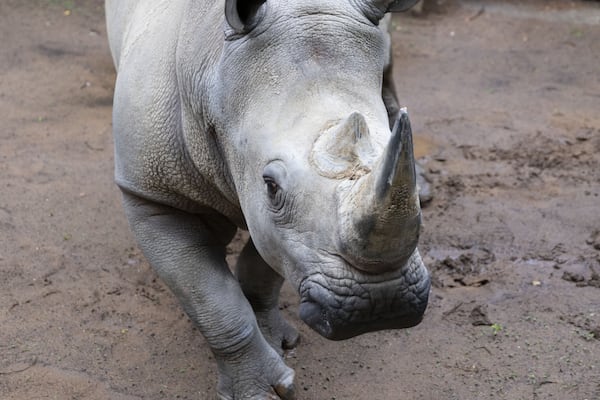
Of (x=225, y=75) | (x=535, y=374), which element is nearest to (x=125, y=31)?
(x=225, y=75)

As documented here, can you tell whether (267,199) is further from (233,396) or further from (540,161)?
(540,161)

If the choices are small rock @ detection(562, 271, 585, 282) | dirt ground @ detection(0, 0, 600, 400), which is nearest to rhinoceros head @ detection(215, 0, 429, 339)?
dirt ground @ detection(0, 0, 600, 400)

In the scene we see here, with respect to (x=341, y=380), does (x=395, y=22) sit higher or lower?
lower

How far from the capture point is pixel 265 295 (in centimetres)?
414

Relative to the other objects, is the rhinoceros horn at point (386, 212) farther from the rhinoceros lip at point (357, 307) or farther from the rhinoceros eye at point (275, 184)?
the rhinoceros eye at point (275, 184)

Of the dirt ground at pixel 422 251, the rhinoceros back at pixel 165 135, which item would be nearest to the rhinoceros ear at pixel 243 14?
the rhinoceros back at pixel 165 135

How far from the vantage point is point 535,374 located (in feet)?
13.1

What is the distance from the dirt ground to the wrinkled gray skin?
64cm

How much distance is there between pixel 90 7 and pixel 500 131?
14.7 feet

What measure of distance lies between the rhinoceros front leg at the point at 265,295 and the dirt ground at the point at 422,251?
10 centimetres

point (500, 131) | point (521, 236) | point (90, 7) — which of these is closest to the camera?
point (521, 236)

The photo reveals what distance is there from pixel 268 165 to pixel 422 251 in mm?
2521

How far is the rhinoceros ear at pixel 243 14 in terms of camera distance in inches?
111

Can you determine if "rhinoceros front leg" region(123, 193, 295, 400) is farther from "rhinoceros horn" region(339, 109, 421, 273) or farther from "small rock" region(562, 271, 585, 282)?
"small rock" region(562, 271, 585, 282)
